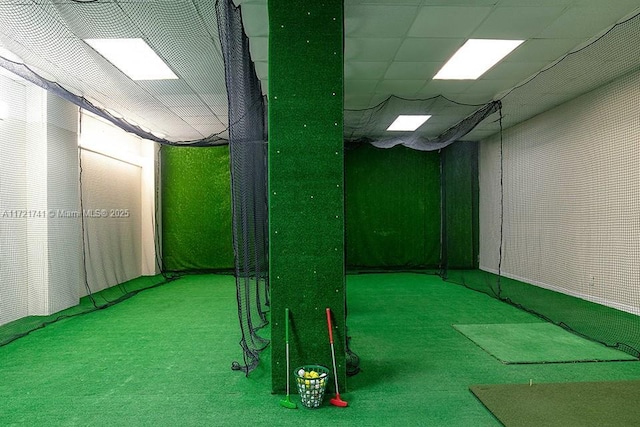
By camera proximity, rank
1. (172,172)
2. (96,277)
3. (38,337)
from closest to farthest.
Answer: (38,337)
(96,277)
(172,172)

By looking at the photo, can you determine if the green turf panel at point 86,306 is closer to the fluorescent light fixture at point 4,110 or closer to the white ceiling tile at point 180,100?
the fluorescent light fixture at point 4,110

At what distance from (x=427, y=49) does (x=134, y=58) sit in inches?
94.3

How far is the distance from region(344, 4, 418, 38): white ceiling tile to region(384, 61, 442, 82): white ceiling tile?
24.6 inches

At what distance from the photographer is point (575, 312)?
4031 mm

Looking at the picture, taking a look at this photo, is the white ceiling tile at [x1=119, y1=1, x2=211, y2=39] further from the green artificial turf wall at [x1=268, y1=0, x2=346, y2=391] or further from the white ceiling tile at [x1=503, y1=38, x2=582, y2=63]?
the white ceiling tile at [x1=503, y1=38, x2=582, y2=63]

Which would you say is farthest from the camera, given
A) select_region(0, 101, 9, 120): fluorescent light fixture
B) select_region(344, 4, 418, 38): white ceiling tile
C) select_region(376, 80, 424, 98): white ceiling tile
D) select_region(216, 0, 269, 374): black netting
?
select_region(376, 80, 424, 98): white ceiling tile

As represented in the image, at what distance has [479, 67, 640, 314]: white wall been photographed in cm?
402

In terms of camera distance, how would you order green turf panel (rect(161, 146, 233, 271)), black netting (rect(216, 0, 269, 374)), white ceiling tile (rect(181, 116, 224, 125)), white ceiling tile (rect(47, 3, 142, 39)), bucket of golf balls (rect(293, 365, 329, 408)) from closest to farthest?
bucket of golf balls (rect(293, 365, 329, 408)), black netting (rect(216, 0, 269, 374)), white ceiling tile (rect(47, 3, 142, 39)), white ceiling tile (rect(181, 116, 224, 125)), green turf panel (rect(161, 146, 233, 271))

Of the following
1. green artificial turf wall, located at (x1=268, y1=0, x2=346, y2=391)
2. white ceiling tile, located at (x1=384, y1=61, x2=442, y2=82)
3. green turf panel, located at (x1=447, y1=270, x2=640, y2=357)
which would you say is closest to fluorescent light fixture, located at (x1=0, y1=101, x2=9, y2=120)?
green artificial turf wall, located at (x1=268, y1=0, x2=346, y2=391)

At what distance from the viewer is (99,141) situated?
5309 mm

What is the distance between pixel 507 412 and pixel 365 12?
247cm

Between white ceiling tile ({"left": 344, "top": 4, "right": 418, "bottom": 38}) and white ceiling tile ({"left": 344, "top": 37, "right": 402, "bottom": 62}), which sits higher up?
white ceiling tile ({"left": 344, "top": 4, "right": 418, "bottom": 38})

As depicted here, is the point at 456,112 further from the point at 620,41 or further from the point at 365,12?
the point at 365,12

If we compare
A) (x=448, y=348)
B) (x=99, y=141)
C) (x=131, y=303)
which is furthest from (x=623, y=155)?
(x=99, y=141)
